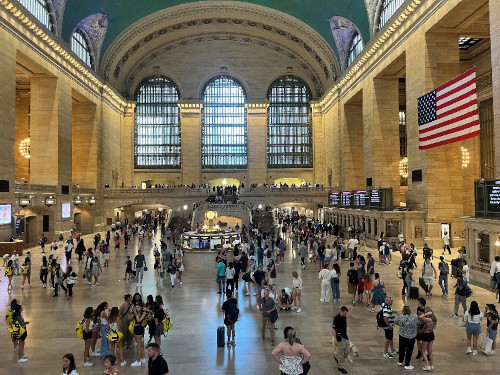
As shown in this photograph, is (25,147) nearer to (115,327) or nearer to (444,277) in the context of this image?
(115,327)

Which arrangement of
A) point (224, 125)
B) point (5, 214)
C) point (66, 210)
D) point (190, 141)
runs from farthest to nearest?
1. point (224, 125)
2. point (190, 141)
3. point (66, 210)
4. point (5, 214)

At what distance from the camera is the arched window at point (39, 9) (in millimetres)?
23763

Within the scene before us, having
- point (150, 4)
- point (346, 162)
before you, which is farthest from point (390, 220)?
point (150, 4)

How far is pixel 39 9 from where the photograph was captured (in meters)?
25.2

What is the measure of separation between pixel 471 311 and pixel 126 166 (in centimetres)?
4261

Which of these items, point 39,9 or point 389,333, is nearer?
point 389,333

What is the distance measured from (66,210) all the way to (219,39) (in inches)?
1040

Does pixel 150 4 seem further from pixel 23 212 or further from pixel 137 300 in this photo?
pixel 137 300

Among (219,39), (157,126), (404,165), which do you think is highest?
(219,39)

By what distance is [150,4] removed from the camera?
35.3 metres

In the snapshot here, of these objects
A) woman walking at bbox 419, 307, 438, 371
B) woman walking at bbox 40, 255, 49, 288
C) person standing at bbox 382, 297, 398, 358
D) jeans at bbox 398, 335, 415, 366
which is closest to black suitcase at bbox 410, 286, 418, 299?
person standing at bbox 382, 297, 398, 358

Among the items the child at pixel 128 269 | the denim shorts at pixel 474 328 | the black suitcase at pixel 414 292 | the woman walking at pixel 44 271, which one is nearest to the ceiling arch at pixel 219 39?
the child at pixel 128 269

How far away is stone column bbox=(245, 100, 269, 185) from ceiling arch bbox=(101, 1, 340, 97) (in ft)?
21.0

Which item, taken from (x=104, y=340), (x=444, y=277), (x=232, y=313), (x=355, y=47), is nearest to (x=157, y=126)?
(x=355, y=47)
